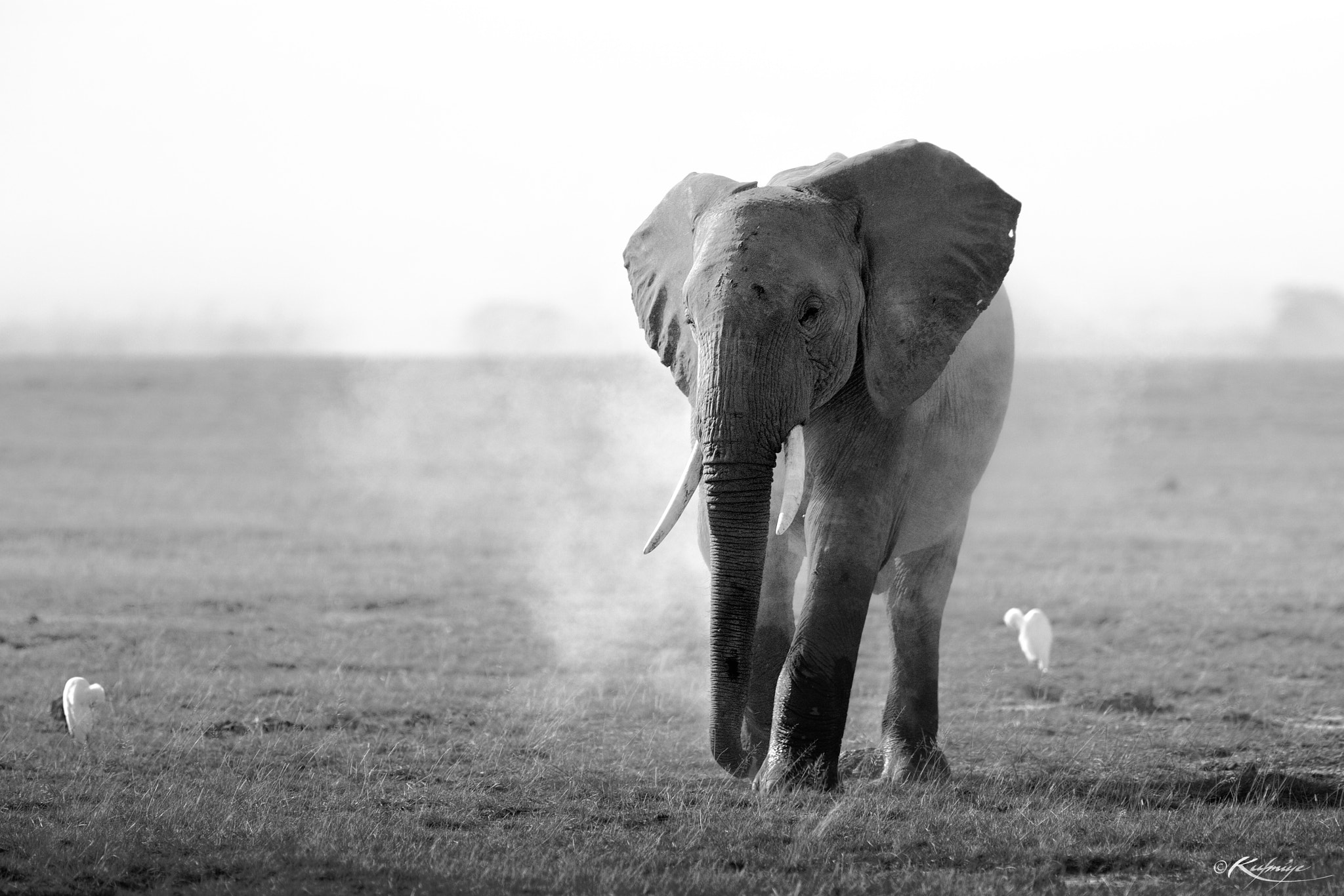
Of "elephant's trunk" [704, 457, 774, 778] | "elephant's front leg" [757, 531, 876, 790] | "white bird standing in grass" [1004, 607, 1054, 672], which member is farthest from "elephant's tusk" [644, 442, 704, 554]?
"white bird standing in grass" [1004, 607, 1054, 672]

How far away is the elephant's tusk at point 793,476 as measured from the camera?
8922mm

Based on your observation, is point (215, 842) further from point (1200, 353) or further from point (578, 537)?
point (1200, 353)

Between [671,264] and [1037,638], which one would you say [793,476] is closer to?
[671,264]

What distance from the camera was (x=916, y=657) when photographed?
392 inches

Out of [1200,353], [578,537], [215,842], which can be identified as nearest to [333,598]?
[578,537]

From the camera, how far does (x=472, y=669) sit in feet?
45.4

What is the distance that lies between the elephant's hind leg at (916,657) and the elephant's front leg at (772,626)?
2.45 ft

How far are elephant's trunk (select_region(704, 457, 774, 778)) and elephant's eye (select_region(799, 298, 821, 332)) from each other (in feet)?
2.28

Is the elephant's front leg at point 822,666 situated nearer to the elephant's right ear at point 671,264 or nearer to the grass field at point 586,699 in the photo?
the grass field at point 586,699

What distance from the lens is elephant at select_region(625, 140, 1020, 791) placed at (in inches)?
315

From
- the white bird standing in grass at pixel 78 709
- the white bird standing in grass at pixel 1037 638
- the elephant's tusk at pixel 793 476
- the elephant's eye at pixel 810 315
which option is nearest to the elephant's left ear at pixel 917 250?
the elephant's eye at pixel 810 315

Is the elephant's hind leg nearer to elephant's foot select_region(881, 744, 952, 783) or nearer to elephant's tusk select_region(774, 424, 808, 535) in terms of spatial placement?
elephant's foot select_region(881, 744, 952, 783)

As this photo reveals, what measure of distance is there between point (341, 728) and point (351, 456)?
111ft

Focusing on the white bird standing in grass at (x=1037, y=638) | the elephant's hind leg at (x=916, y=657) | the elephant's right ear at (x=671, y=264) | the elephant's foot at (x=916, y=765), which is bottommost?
the white bird standing in grass at (x=1037, y=638)
